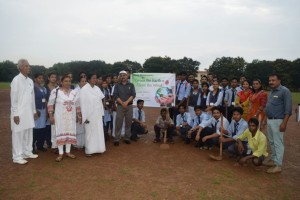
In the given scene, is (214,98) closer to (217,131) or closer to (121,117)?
(217,131)

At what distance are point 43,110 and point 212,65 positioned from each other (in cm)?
6859

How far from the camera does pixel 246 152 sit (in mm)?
6473

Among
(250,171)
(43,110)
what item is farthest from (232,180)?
(43,110)

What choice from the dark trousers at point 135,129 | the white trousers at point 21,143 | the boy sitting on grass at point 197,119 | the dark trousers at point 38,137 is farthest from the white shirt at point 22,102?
the boy sitting on grass at point 197,119

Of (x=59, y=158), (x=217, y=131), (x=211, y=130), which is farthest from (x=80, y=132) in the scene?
(x=217, y=131)

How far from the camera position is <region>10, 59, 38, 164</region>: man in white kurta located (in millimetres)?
5871

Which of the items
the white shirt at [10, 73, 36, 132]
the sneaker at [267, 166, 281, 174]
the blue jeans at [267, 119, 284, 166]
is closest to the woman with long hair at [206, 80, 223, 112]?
the blue jeans at [267, 119, 284, 166]

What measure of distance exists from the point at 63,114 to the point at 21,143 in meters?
1.13

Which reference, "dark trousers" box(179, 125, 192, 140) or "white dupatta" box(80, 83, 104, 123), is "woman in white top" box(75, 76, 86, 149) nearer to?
"white dupatta" box(80, 83, 104, 123)

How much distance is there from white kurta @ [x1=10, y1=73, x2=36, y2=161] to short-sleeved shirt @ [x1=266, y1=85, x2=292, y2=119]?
5.53 meters

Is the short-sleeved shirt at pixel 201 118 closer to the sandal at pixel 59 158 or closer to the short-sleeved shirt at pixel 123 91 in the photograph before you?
the short-sleeved shirt at pixel 123 91

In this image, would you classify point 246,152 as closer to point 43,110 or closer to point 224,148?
point 224,148

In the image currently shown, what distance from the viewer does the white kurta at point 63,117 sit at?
20.7ft

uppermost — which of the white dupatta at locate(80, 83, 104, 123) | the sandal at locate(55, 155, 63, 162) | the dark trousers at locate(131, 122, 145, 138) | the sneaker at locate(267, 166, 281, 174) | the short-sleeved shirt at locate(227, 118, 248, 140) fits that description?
the white dupatta at locate(80, 83, 104, 123)
